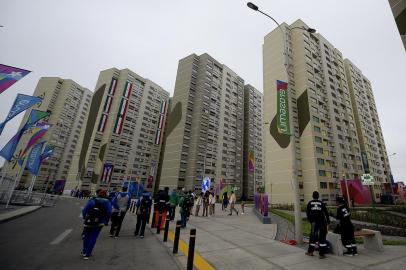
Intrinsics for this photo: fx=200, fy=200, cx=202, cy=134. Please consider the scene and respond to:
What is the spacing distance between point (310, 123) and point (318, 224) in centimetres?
Answer: 4395

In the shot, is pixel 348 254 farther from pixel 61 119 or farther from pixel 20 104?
pixel 61 119

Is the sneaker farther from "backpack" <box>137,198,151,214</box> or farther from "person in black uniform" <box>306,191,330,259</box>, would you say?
"backpack" <box>137,198,151,214</box>

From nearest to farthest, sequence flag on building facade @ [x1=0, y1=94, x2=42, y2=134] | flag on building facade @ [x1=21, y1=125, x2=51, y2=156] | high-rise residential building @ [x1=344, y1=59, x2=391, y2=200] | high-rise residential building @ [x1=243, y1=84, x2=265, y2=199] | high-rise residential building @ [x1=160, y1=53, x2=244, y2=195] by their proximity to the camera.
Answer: flag on building facade @ [x1=0, y1=94, x2=42, y2=134]
flag on building facade @ [x1=21, y1=125, x2=51, y2=156]
high-rise residential building @ [x1=160, y1=53, x2=244, y2=195]
high-rise residential building @ [x1=344, y1=59, x2=391, y2=200]
high-rise residential building @ [x1=243, y1=84, x2=265, y2=199]

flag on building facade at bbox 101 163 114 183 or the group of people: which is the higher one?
flag on building facade at bbox 101 163 114 183

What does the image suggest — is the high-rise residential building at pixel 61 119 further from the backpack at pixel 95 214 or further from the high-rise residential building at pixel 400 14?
the high-rise residential building at pixel 400 14

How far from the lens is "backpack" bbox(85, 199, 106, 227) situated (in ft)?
18.5

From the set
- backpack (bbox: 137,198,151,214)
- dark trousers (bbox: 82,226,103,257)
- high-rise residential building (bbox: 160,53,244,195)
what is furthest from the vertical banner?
high-rise residential building (bbox: 160,53,244,195)

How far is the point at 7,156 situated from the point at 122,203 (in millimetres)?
11002

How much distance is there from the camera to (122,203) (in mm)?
8867

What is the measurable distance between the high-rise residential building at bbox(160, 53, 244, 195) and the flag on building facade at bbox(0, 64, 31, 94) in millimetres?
49876

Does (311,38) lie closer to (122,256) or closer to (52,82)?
(122,256)

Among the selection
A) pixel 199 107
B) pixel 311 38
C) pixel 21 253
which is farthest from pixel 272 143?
pixel 21 253

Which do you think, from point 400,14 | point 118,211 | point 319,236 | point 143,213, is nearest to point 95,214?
point 143,213

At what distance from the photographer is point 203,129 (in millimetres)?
65125
